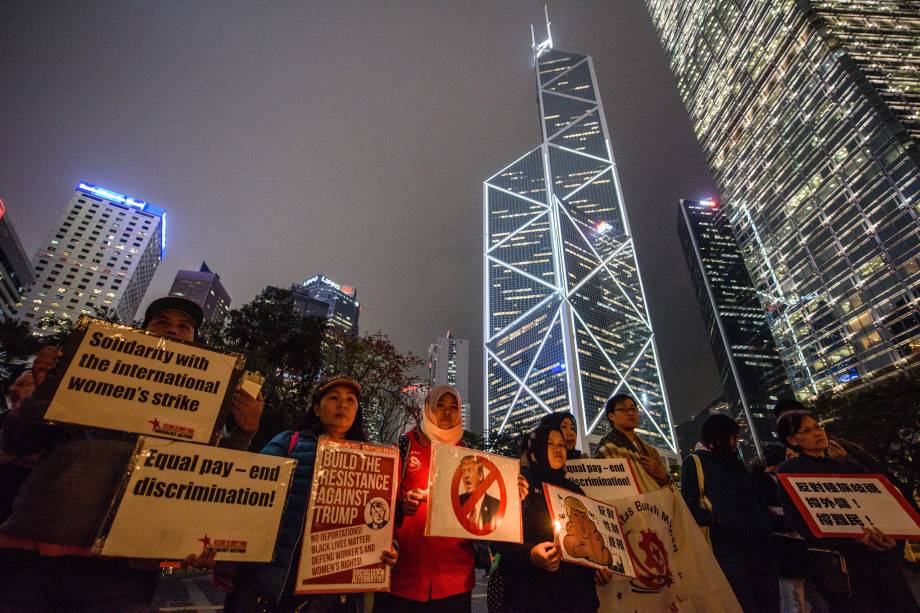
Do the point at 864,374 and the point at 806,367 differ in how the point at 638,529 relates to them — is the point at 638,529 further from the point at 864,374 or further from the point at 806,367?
the point at 806,367

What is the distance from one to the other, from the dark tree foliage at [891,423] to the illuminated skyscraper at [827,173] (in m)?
25.4

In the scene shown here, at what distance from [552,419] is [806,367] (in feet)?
197

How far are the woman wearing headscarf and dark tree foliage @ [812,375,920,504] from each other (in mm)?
20627

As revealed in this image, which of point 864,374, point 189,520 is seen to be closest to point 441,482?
point 189,520

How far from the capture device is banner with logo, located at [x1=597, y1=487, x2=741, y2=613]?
8.09 feet

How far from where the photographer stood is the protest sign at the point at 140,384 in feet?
5.53

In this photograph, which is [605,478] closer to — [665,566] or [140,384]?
[665,566]

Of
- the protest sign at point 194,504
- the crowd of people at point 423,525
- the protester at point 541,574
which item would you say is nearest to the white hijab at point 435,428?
the crowd of people at point 423,525

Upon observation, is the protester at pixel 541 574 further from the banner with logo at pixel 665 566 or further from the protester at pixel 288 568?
the protester at pixel 288 568

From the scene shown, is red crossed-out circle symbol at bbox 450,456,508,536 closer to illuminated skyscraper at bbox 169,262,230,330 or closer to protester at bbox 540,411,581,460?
protester at bbox 540,411,581,460

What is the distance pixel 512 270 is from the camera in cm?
8194

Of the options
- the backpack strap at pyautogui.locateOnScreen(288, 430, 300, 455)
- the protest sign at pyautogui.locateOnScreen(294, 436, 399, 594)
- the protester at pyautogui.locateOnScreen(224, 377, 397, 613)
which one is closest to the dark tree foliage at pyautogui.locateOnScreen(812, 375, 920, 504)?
the protest sign at pyautogui.locateOnScreen(294, 436, 399, 594)

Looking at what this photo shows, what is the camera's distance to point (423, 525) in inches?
95.0

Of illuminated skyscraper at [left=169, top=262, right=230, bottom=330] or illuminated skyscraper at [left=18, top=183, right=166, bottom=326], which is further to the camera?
illuminated skyscraper at [left=169, top=262, right=230, bottom=330]
